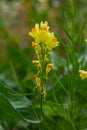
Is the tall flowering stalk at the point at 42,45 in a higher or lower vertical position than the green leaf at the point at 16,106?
higher

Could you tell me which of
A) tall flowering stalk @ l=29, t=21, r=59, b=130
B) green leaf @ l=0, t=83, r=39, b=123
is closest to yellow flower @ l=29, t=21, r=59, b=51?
tall flowering stalk @ l=29, t=21, r=59, b=130

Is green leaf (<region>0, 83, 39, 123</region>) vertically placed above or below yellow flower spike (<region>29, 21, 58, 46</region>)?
below

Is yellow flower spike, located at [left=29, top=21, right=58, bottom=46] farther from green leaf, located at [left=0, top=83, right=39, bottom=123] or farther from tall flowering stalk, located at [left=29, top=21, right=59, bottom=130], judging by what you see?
green leaf, located at [left=0, top=83, right=39, bottom=123]

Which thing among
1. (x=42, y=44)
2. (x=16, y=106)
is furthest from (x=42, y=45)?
(x=16, y=106)

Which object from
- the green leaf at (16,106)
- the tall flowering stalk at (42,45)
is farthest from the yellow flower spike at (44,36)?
the green leaf at (16,106)

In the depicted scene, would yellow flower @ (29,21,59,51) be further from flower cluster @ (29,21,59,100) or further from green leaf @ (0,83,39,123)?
green leaf @ (0,83,39,123)

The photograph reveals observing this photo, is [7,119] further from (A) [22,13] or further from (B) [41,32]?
(A) [22,13]

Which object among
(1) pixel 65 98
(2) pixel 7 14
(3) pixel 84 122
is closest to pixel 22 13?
(2) pixel 7 14

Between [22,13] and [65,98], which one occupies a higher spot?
[22,13]

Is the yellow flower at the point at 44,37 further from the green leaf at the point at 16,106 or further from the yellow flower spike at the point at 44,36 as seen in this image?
the green leaf at the point at 16,106
